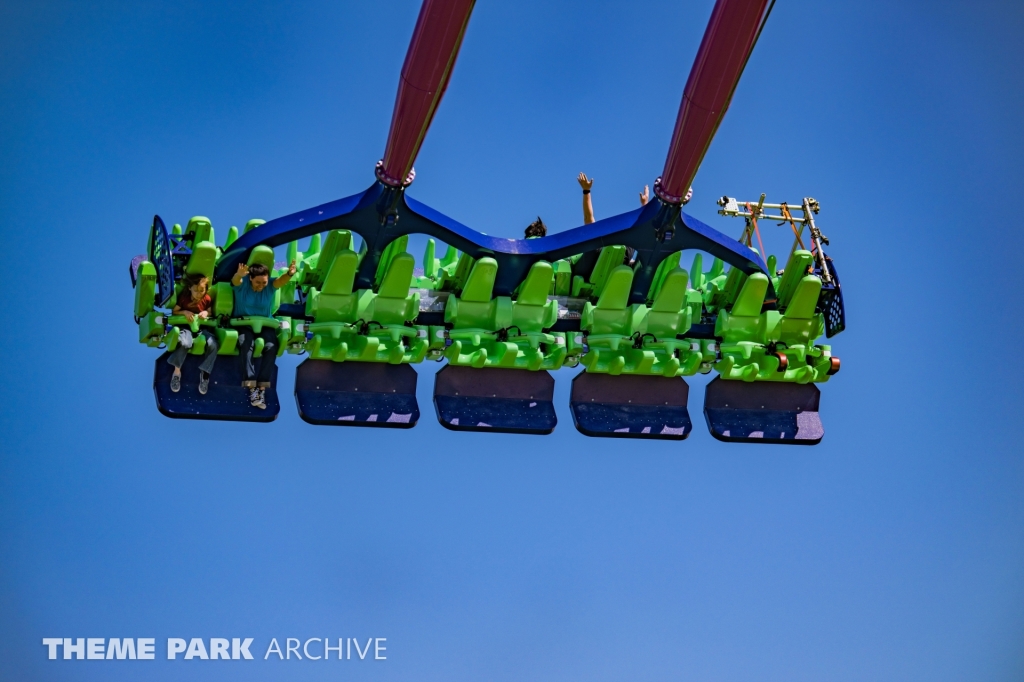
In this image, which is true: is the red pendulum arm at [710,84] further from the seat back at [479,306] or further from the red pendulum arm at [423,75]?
the red pendulum arm at [423,75]

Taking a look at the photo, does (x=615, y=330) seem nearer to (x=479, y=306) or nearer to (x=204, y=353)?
(x=479, y=306)

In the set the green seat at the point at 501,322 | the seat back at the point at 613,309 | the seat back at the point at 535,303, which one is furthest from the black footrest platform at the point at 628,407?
the seat back at the point at 535,303

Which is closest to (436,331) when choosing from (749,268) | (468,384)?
(468,384)

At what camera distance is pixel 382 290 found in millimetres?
16594

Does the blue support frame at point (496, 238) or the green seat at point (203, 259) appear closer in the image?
the green seat at point (203, 259)

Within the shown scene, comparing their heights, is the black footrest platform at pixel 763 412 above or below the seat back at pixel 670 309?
below

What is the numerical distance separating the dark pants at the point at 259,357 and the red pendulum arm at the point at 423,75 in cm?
178

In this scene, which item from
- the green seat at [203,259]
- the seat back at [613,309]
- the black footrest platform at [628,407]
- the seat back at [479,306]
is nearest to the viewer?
the green seat at [203,259]

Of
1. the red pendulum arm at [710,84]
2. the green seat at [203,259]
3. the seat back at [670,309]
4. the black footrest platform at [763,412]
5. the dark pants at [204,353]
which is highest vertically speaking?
the red pendulum arm at [710,84]

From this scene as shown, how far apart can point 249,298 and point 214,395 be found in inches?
35.4

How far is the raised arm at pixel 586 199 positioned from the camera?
17797 mm

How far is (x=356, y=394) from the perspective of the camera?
17.0 metres

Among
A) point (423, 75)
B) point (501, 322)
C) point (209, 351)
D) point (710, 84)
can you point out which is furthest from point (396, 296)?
point (710, 84)

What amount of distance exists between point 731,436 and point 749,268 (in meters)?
1.55
